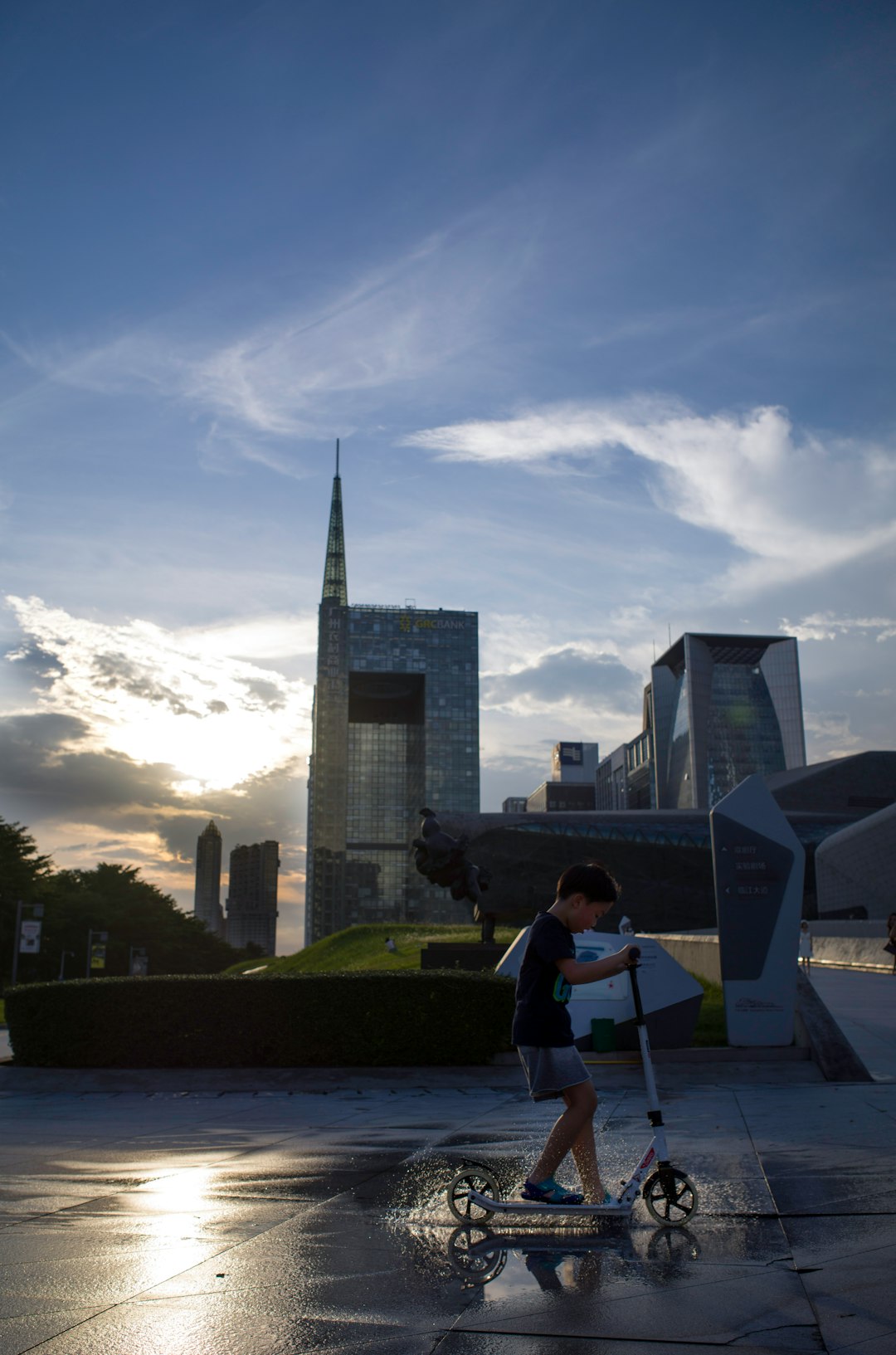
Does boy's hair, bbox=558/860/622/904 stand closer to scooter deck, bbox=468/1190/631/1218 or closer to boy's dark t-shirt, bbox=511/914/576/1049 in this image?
boy's dark t-shirt, bbox=511/914/576/1049

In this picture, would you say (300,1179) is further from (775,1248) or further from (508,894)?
(508,894)

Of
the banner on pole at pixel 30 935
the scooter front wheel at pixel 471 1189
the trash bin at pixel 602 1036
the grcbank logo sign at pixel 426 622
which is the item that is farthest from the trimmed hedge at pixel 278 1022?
the grcbank logo sign at pixel 426 622

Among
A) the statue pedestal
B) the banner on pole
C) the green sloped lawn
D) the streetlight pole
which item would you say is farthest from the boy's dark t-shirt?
the green sloped lawn

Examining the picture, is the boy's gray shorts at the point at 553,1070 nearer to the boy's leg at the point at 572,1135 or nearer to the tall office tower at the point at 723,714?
the boy's leg at the point at 572,1135

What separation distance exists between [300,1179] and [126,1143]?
2.51 meters

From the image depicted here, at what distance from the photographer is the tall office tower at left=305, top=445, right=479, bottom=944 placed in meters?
186

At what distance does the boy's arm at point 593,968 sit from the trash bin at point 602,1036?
927 centimetres

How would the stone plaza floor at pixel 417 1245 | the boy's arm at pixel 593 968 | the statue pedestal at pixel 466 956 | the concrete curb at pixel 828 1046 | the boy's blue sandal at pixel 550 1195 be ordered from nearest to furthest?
the stone plaza floor at pixel 417 1245
the boy's arm at pixel 593 968
the boy's blue sandal at pixel 550 1195
the concrete curb at pixel 828 1046
the statue pedestal at pixel 466 956

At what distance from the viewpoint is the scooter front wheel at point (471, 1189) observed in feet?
16.9

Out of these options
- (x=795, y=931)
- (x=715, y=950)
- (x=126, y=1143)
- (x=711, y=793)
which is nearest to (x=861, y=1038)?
(x=795, y=931)

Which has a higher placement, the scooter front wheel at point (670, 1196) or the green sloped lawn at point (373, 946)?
the scooter front wheel at point (670, 1196)

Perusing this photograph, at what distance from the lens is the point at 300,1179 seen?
6.68 metres

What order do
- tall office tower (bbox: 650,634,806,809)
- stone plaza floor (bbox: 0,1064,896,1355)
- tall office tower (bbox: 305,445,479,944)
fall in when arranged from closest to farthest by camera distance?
stone plaza floor (bbox: 0,1064,896,1355), tall office tower (bbox: 650,634,806,809), tall office tower (bbox: 305,445,479,944)

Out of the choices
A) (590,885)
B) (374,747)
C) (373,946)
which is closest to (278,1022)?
(590,885)
